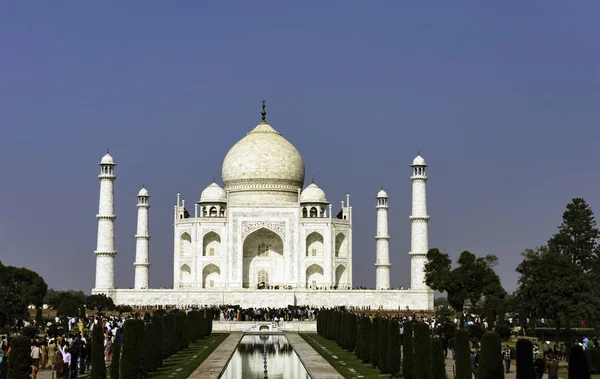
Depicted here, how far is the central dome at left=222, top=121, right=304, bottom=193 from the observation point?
55531mm

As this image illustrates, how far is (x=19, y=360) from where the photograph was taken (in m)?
15.8

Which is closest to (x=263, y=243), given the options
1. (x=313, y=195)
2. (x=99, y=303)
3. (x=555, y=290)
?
(x=313, y=195)

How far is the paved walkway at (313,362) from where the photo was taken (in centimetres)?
2155

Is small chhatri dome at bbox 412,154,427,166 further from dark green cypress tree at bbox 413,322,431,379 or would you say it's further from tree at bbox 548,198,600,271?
dark green cypress tree at bbox 413,322,431,379

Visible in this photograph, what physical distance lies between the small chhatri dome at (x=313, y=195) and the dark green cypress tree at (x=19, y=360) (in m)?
38.5

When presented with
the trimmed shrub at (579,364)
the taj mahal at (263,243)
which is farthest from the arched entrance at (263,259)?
the trimmed shrub at (579,364)

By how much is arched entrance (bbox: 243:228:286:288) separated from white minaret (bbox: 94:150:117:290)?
7.55 meters

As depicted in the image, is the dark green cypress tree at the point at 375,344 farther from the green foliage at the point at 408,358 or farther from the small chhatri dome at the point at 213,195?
the small chhatri dome at the point at 213,195

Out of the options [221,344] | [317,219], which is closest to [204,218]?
[317,219]

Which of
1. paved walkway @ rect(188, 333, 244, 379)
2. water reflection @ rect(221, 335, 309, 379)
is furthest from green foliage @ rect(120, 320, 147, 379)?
water reflection @ rect(221, 335, 309, 379)

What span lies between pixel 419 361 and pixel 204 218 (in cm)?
3454

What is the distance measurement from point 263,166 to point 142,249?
8438mm

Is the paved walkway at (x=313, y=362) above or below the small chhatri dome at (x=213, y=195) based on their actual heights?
below

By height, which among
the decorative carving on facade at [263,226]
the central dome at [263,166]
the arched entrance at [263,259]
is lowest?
the arched entrance at [263,259]
